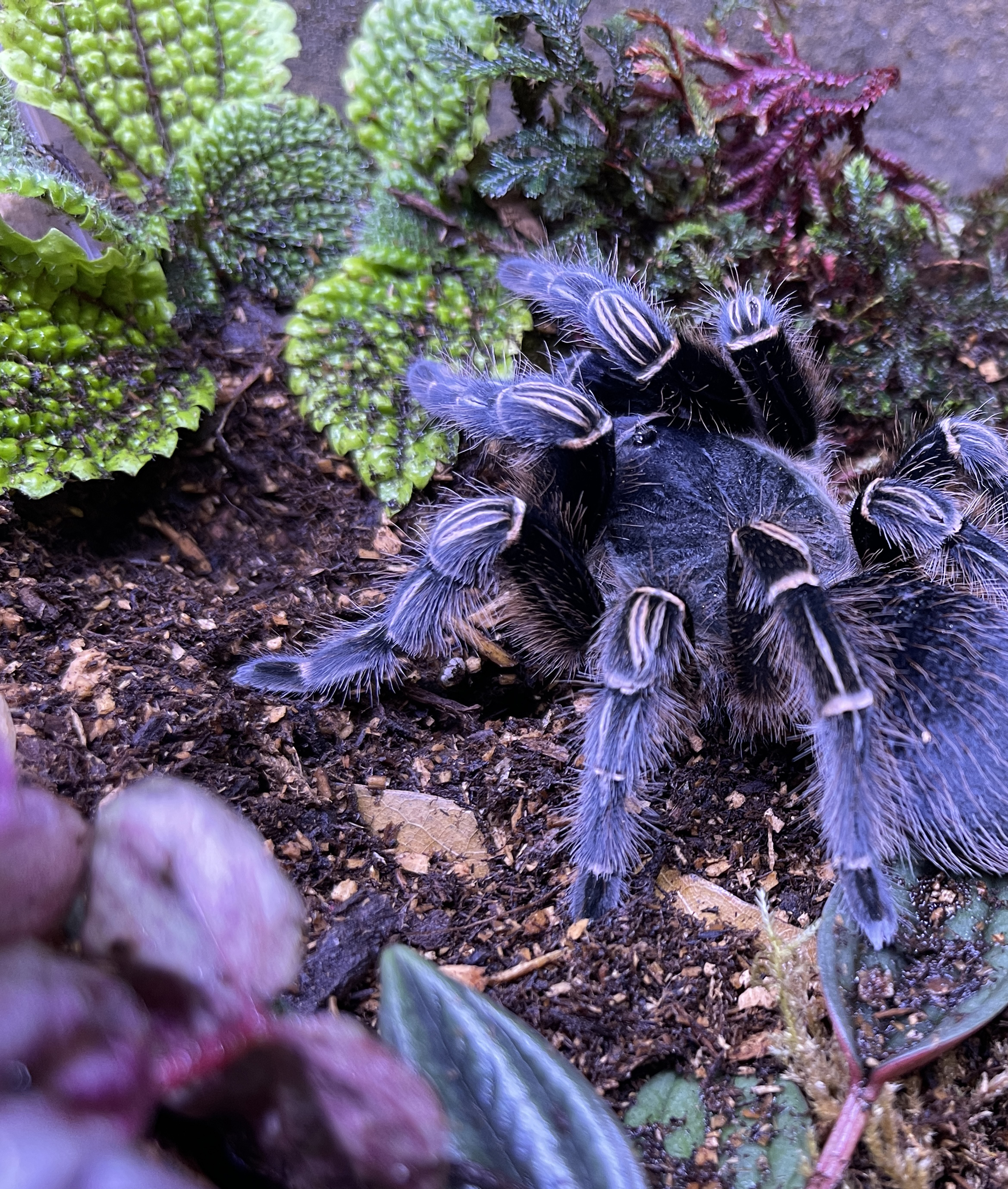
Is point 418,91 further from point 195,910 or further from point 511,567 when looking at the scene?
point 195,910

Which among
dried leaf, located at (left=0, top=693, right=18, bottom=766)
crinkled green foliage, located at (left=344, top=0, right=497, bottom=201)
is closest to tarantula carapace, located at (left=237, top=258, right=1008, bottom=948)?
crinkled green foliage, located at (left=344, top=0, right=497, bottom=201)

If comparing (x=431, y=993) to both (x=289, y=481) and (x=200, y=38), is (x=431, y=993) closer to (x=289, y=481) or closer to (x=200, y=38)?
(x=289, y=481)

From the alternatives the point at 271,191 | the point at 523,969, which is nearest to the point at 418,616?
the point at 523,969

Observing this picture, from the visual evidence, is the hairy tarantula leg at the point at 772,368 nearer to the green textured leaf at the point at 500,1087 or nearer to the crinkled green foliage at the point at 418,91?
the crinkled green foliage at the point at 418,91

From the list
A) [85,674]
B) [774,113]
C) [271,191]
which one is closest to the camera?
[85,674]

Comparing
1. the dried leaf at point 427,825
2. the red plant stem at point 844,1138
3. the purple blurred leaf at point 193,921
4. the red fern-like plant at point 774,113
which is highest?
the red fern-like plant at point 774,113

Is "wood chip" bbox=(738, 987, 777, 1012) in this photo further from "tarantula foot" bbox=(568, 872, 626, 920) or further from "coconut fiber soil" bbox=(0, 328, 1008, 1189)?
"tarantula foot" bbox=(568, 872, 626, 920)

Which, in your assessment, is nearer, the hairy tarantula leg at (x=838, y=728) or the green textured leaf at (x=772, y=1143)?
the green textured leaf at (x=772, y=1143)

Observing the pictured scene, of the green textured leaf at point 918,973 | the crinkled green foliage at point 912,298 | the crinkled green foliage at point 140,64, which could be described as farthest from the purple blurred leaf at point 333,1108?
the crinkled green foliage at point 140,64
